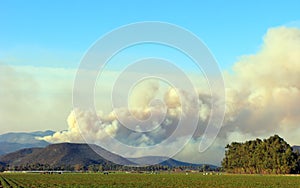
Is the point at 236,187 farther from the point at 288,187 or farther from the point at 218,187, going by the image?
the point at 288,187

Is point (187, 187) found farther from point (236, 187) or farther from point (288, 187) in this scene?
point (288, 187)

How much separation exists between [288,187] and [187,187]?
19.3m

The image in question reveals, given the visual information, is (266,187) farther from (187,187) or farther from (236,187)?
(187,187)

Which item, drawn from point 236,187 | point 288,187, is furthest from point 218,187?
point 288,187

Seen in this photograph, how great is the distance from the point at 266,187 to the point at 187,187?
15788mm

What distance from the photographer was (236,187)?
93.4 metres

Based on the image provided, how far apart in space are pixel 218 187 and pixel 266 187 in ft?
31.9

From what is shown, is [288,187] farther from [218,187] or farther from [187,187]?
[187,187]

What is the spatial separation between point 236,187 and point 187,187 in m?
9.49

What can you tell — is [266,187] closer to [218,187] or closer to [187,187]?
[218,187]

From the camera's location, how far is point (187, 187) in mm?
95688

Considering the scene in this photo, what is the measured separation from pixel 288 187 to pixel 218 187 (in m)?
13.3

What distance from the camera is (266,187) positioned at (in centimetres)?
9681

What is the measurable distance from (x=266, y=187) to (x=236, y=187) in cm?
743
